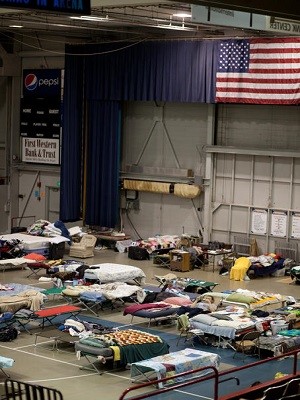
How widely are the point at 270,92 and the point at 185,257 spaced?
536 cm

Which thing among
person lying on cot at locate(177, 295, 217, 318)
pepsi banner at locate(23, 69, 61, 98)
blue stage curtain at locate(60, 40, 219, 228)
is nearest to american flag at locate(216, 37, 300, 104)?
blue stage curtain at locate(60, 40, 219, 228)

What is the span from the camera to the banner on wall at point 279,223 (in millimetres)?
28031

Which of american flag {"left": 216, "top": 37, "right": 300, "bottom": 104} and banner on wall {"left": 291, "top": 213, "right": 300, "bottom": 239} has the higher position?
american flag {"left": 216, "top": 37, "right": 300, "bottom": 104}

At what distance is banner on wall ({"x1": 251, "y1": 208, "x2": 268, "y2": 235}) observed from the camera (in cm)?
2852

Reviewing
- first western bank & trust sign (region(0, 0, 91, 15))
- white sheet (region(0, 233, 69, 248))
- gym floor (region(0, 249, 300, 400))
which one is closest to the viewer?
first western bank & trust sign (region(0, 0, 91, 15))

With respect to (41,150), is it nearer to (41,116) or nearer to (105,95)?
(41,116)

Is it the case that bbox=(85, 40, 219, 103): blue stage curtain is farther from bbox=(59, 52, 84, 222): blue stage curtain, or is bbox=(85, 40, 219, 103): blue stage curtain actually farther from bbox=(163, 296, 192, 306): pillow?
bbox=(163, 296, 192, 306): pillow

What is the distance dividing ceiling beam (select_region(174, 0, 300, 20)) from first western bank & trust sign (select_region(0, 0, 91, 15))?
905 mm

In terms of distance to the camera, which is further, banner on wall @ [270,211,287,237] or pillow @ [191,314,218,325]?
banner on wall @ [270,211,287,237]

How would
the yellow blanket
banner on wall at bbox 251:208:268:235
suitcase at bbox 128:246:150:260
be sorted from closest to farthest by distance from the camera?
the yellow blanket
banner on wall at bbox 251:208:268:235
suitcase at bbox 128:246:150:260

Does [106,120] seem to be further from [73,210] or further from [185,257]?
[185,257]

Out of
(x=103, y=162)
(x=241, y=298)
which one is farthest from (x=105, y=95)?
(x=241, y=298)

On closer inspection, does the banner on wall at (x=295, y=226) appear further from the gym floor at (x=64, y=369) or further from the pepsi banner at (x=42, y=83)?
the pepsi banner at (x=42, y=83)

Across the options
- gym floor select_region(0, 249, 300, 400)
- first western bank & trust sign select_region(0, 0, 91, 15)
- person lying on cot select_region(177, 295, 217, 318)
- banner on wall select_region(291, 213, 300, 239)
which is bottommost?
gym floor select_region(0, 249, 300, 400)
